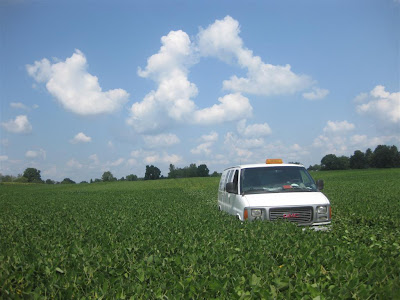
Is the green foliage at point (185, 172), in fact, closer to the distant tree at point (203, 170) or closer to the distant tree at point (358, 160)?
the distant tree at point (203, 170)

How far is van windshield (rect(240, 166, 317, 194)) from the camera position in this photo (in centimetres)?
934

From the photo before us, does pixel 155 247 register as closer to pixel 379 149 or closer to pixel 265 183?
pixel 265 183

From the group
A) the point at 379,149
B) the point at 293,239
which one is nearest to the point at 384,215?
the point at 293,239

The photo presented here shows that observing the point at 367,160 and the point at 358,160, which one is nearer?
the point at 367,160

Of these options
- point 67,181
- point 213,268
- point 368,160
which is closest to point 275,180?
point 213,268

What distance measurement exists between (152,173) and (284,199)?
110 metres

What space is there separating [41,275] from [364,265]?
14.0ft

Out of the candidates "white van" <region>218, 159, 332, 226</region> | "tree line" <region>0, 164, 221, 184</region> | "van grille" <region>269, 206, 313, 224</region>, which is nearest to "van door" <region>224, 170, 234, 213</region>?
"white van" <region>218, 159, 332, 226</region>

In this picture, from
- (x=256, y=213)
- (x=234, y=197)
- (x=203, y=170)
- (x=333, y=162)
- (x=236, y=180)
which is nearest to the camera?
(x=256, y=213)

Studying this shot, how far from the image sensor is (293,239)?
600 centimetres

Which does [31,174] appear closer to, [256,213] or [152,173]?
[152,173]

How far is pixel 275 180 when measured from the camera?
31.6 feet

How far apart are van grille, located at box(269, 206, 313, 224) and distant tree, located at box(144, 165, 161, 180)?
10947 cm

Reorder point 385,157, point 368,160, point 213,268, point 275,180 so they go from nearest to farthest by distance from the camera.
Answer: point 213,268 → point 275,180 → point 385,157 → point 368,160
